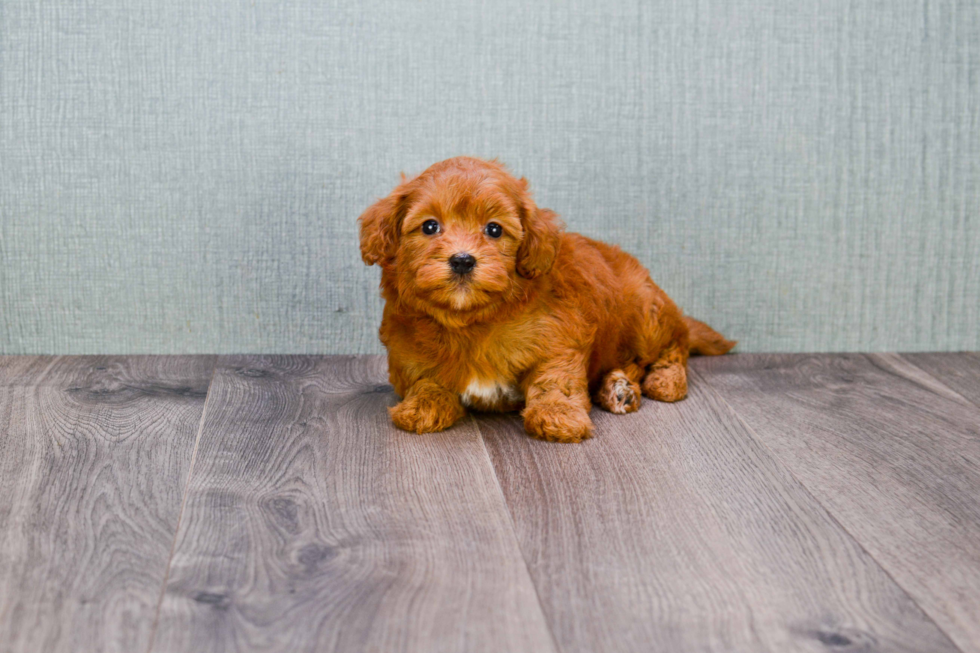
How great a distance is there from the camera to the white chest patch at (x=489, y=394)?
7.32ft

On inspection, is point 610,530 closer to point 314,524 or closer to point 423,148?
point 314,524

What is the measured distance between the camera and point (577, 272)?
2297mm

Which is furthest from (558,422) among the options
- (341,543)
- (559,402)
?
(341,543)

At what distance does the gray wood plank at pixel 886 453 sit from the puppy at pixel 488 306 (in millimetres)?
422

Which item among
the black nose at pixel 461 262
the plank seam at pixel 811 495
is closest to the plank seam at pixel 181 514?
the black nose at pixel 461 262

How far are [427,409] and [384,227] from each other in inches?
17.0

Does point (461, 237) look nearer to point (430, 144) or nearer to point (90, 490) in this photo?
point (430, 144)

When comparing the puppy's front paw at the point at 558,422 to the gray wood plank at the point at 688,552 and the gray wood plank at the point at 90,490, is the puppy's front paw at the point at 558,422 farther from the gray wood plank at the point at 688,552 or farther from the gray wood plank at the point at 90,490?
the gray wood plank at the point at 90,490

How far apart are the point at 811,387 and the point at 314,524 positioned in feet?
5.01

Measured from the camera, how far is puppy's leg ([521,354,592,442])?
2.12 meters

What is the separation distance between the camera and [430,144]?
2.75 metres

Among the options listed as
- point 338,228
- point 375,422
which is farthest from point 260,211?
point 375,422

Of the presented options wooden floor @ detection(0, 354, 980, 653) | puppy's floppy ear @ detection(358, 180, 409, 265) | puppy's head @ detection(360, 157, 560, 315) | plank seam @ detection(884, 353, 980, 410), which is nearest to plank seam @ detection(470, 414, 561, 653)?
wooden floor @ detection(0, 354, 980, 653)

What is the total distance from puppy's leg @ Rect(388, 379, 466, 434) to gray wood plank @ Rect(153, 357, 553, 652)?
0.10 ft
